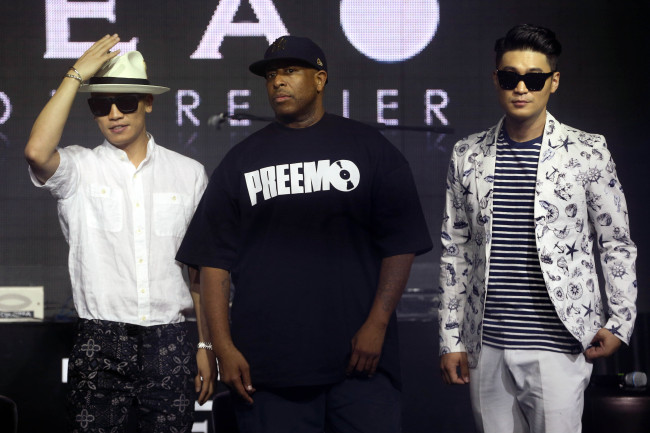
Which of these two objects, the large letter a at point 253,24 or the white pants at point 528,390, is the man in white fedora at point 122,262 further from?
the large letter a at point 253,24

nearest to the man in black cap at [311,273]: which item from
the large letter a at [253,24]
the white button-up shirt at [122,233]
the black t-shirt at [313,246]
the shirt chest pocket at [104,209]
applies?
the black t-shirt at [313,246]

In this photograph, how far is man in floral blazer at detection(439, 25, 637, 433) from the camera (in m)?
2.69

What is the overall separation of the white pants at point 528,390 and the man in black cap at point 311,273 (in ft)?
0.94

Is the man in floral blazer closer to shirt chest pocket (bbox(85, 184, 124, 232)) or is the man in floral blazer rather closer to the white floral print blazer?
the white floral print blazer

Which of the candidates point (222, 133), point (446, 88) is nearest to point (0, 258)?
point (222, 133)

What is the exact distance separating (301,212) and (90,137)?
2.51m

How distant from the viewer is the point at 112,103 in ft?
10.3

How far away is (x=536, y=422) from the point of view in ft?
8.94

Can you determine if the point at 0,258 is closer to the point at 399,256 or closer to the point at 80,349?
the point at 80,349

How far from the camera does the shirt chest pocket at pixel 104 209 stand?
10.1ft

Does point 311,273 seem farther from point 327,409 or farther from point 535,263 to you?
point 535,263

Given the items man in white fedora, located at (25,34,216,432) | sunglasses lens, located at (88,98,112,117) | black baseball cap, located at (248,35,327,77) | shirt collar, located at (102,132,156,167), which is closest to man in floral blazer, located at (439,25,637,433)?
black baseball cap, located at (248,35,327,77)

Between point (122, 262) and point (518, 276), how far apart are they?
1318mm

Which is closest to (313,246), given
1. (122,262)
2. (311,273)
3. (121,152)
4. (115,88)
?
(311,273)
